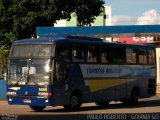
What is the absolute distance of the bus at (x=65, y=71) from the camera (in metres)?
22.7

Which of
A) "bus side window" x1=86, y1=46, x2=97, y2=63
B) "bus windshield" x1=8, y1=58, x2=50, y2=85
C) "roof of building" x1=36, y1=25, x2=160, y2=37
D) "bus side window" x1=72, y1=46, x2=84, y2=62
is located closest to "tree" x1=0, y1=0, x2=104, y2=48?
"roof of building" x1=36, y1=25, x2=160, y2=37

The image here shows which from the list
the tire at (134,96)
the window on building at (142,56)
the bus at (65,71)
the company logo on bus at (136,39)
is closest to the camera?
the bus at (65,71)

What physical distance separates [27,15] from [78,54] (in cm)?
Answer: 2382

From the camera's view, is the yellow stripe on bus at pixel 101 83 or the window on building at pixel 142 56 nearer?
the yellow stripe on bus at pixel 101 83

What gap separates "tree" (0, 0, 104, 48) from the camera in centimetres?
4722

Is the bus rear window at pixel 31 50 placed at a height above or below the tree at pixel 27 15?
below

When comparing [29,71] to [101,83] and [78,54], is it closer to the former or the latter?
[78,54]

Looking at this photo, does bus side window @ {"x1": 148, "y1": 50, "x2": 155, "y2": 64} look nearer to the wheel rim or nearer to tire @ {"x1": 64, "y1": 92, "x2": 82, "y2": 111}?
tire @ {"x1": 64, "y1": 92, "x2": 82, "y2": 111}

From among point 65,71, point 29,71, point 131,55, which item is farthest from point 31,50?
point 131,55

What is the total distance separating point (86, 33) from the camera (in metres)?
42.2

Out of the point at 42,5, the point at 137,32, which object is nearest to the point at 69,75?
the point at 137,32

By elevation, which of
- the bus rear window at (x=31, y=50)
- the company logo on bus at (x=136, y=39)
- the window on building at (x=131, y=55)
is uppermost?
the company logo on bus at (x=136, y=39)

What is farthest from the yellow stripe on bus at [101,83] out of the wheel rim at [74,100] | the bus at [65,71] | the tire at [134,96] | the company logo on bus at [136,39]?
the company logo on bus at [136,39]

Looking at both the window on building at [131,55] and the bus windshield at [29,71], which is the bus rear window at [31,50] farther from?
the window on building at [131,55]
